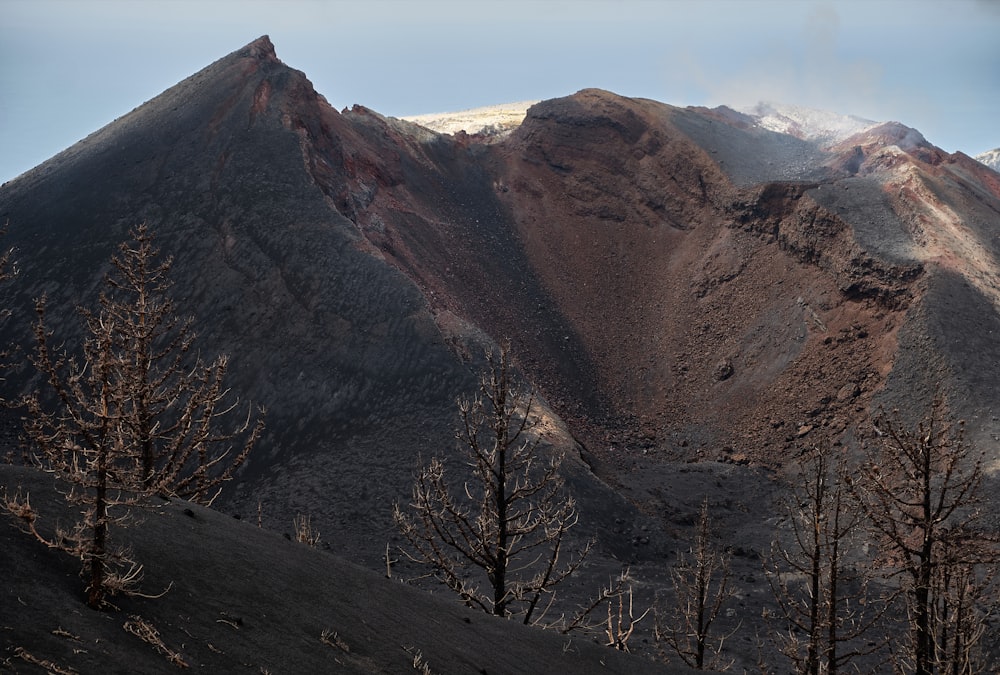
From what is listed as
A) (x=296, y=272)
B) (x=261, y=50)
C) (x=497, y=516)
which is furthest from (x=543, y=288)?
(x=497, y=516)

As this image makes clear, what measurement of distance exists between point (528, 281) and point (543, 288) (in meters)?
0.99

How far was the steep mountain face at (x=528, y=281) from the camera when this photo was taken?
3306 centimetres

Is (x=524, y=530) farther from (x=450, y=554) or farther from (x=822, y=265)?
(x=822, y=265)

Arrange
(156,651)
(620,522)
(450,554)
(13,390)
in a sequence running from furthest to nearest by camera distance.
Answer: (13,390)
(620,522)
(450,554)
(156,651)

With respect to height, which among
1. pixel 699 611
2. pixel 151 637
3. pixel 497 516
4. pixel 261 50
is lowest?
pixel 151 637

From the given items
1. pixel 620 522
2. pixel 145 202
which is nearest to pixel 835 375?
pixel 620 522

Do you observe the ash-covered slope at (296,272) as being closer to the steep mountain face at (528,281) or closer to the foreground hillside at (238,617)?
the steep mountain face at (528,281)

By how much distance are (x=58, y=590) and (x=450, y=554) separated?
2087 centimetres

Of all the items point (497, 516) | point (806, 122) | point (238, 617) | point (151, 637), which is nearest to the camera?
point (151, 637)

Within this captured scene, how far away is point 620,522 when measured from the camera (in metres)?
30.7

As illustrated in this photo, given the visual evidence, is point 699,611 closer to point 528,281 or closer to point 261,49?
point 528,281

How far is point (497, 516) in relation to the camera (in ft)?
53.4

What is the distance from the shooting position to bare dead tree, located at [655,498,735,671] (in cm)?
1605

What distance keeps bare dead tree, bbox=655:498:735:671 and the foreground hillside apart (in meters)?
3.35
